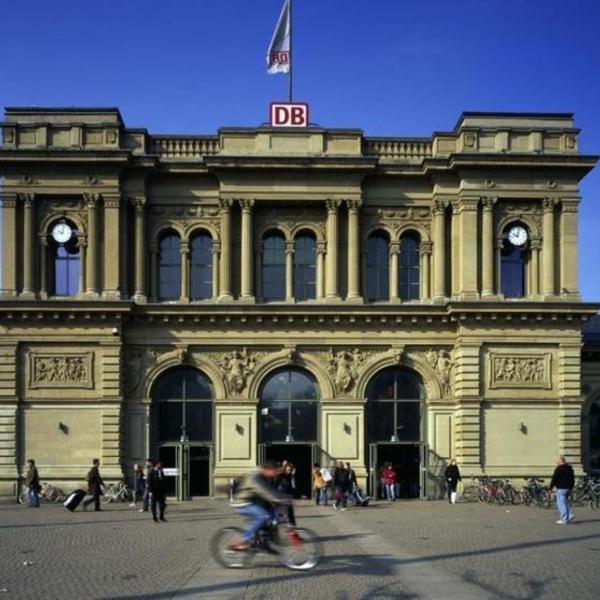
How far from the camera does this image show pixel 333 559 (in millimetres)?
22234

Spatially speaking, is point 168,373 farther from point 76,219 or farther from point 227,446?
point 76,219

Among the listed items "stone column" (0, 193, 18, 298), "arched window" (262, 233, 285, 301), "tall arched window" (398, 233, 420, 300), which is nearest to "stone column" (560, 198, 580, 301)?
"tall arched window" (398, 233, 420, 300)

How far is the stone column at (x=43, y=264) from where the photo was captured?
45.2m

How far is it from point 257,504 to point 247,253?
26148 millimetres

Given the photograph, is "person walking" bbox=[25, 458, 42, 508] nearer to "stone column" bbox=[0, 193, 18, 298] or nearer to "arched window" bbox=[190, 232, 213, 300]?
"stone column" bbox=[0, 193, 18, 298]

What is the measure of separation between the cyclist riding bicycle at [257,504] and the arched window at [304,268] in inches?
1038

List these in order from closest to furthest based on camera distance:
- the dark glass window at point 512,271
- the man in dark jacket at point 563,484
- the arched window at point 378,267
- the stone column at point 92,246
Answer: the man in dark jacket at point 563,484, the stone column at point 92,246, the dark glass window at point 512,271, the arched window at point 378,267

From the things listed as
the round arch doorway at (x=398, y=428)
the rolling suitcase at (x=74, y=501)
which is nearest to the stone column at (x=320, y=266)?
the round arch doorway at (x=398, y=428)

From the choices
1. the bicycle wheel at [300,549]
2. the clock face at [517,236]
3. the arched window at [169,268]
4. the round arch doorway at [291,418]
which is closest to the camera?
the bicycle wheel at [300,549]

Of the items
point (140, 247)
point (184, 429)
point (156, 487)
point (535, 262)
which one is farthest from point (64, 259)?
point (535, 262)

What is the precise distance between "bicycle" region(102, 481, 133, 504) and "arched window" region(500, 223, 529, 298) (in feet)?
60.4

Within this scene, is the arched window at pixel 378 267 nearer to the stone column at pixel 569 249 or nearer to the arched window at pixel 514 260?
the arched window at pixel 514 260

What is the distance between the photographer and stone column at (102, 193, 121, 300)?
4522 centimetres

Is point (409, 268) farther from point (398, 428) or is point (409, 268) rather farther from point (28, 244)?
point (28, 244)
